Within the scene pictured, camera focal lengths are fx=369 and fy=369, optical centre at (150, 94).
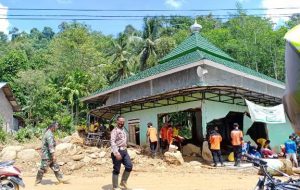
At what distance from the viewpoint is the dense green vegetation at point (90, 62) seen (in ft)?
116

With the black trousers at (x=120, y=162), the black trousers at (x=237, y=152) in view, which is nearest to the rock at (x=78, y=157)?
the black trousers at (x=237, y=152)

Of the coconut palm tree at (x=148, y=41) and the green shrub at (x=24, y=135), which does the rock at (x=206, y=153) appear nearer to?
the green shrub at (x=24, y=135)

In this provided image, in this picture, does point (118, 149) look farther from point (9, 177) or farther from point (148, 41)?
point (148, 41)

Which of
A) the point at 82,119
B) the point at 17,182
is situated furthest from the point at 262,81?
the point at 82,119

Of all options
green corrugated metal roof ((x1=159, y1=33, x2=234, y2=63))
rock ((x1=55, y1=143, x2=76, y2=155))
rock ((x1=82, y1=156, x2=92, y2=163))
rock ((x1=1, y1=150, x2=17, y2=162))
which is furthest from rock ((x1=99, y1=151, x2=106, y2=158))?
green corrugated metal roof ((x1=159, y1=33, x2=234, y2=63))

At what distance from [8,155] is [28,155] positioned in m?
1.11

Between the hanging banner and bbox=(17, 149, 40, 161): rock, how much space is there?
9906 millimetres

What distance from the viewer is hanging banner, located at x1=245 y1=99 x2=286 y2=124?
15.9 metres

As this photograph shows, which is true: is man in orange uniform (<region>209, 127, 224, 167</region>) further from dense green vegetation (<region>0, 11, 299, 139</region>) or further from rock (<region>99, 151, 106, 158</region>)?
dense green vegetation (<region>0, 11, 299, 139</region>)

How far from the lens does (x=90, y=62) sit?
136 feet

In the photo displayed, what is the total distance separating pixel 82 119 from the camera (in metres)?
37.8

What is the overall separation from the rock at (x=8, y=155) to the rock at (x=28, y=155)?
274 mm

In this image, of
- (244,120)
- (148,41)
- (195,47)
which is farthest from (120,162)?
(148,41)

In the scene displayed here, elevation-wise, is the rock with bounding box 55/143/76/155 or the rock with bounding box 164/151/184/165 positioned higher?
the rock with bounding box 55/143/76/155
